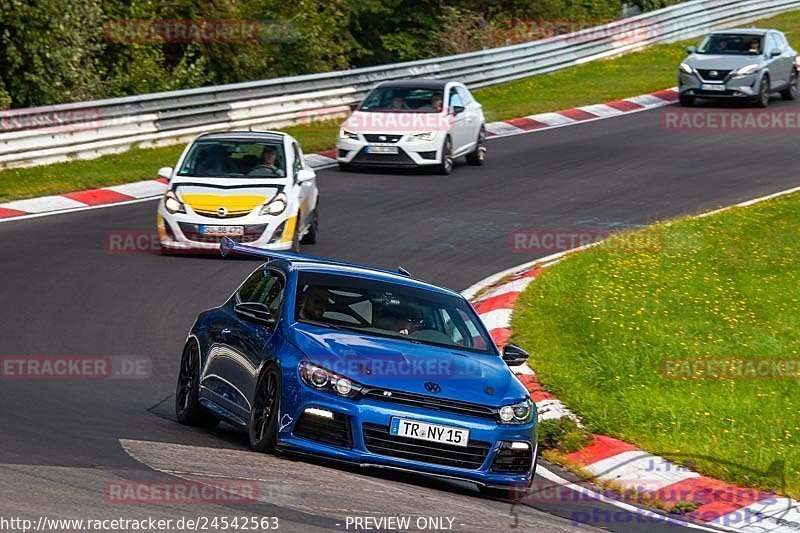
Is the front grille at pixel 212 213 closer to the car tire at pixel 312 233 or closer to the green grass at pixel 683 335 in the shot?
the car tire at pixel 312 233

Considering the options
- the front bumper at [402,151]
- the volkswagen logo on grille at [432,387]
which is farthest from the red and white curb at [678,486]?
the front bumper at [402,151]

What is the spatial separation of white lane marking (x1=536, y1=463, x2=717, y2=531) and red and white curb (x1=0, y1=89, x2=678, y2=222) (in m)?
11.9

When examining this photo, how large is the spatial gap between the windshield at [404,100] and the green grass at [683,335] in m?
7.76

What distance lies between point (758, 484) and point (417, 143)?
16311mm

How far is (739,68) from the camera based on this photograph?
32031 mm

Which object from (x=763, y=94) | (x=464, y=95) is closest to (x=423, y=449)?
(x=464, y=95)

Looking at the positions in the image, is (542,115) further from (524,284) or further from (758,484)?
(758,484)

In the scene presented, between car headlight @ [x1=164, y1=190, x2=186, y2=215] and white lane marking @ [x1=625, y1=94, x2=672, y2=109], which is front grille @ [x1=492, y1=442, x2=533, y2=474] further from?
white lane marking @ [x1=625, y1=94, x2=672, y2=109]

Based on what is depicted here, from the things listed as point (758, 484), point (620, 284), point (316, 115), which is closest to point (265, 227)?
point (620, 284)

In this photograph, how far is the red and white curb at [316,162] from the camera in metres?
21.2

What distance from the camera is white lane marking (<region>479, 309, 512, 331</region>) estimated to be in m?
14.5

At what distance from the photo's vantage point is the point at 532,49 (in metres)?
37.8

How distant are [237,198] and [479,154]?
8.99 m

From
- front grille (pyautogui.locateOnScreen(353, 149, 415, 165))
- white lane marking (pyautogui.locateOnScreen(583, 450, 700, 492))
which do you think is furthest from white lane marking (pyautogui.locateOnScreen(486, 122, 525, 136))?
white lane marking (pyautogui.locateOnScreen(583, 450, 700, 492))
